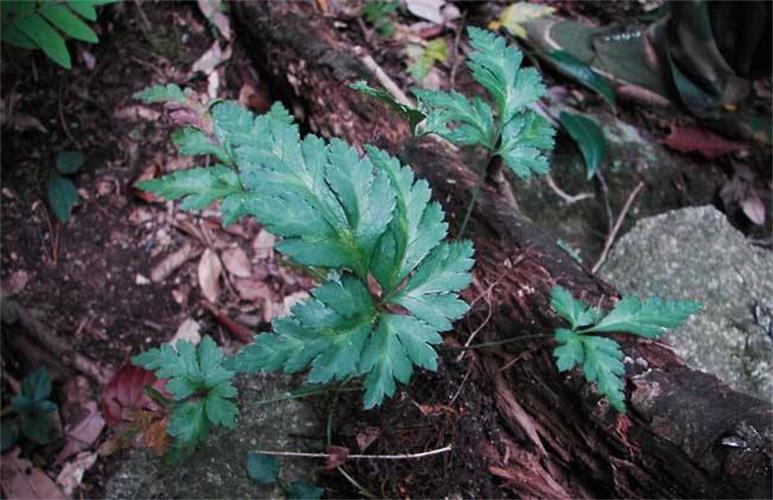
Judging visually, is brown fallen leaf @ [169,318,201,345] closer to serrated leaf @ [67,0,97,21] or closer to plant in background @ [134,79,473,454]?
serrated leaf @ [67,0,97,21]

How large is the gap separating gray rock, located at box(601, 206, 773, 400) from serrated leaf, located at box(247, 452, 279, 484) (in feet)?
3.76

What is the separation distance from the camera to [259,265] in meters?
2.47

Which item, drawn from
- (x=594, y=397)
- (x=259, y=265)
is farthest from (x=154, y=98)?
(x=594, y=397)

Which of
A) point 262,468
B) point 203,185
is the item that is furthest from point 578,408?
point 203,185

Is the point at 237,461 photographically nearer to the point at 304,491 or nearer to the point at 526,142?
the point at 304,491

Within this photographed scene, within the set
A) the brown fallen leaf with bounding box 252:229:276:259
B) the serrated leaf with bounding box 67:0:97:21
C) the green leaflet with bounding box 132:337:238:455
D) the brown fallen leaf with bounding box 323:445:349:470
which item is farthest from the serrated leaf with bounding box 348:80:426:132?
the brown fallen leaf with bounding box 252:229:276:259

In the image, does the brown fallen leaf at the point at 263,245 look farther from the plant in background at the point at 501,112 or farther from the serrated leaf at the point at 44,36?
the plant in background at the point at 501,112

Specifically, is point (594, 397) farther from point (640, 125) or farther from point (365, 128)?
point (640, 125)

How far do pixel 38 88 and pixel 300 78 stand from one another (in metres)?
0.90

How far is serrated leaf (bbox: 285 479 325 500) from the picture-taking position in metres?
1.59

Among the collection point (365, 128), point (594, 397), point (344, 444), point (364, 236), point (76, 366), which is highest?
point (364, 236)

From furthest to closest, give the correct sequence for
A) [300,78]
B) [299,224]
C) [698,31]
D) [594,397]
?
1. [698,31]
2. [300,78]
3. [594,397]
4. [299,224]

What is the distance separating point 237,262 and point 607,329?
1351mm

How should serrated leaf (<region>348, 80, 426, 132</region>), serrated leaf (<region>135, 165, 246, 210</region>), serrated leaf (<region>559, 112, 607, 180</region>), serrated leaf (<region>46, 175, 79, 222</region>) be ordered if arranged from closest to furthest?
serrated leaf (<region>348, 80, 426, 132</region>) → serrated leaf (<region>135, 165, 246, 210</region>) → serrated leaf (<region>46, 175, 79, 222</region>) → serrated leaf (<region>559, 112, 607, 180</region>)
